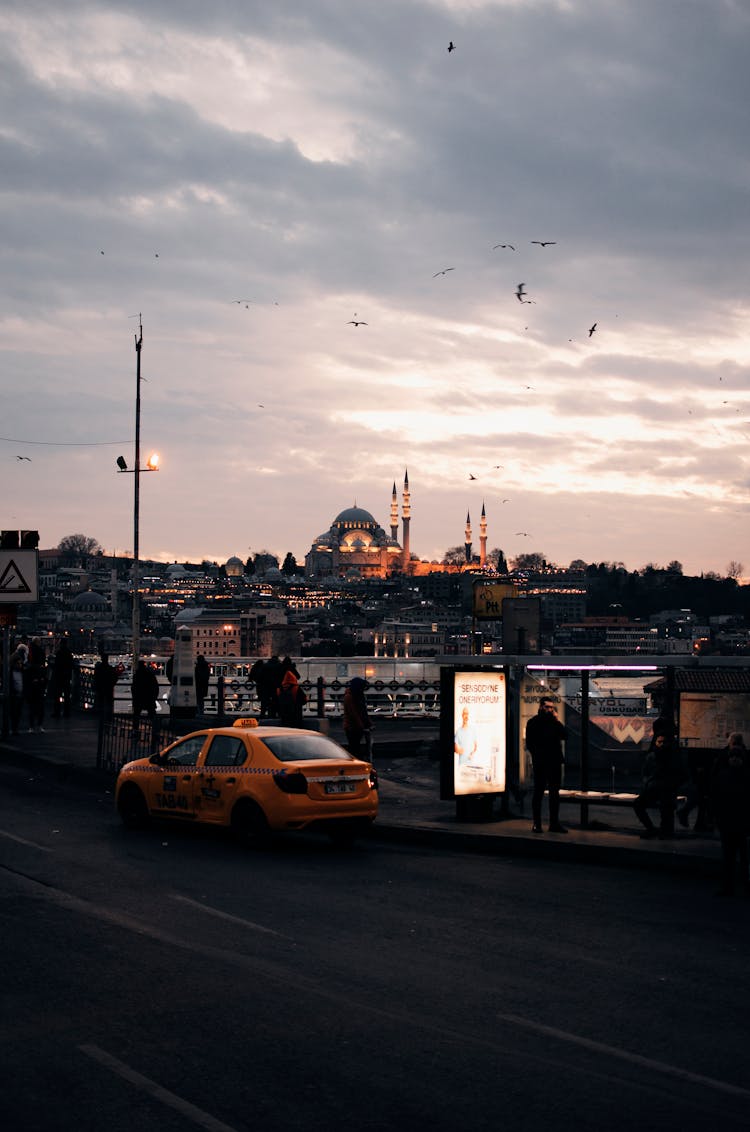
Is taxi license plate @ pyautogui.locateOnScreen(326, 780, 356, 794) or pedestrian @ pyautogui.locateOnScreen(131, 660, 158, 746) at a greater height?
pedestrian @ pyautogui.locateOnScreen(131, 660, 158, 746)

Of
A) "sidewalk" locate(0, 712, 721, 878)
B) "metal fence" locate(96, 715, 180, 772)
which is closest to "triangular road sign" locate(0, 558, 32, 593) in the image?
"sidewalk" locate(0, 712, 721, 878)

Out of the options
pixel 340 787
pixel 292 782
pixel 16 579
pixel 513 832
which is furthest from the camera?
pixel 16 579

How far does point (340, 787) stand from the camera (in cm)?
1579

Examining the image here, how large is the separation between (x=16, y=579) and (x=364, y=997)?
1911cm

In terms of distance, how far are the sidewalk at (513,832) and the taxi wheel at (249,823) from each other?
2063mm

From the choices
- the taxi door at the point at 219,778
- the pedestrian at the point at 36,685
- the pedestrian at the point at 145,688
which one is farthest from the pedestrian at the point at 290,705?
the taxi door at the point at 219,778

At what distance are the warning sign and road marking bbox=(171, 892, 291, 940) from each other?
48.7 feet

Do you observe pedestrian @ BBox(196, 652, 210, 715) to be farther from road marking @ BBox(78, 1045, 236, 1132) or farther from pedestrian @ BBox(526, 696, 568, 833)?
road marking @ BBox(78, 1045, 236, 1132)

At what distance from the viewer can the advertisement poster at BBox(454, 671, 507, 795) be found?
58.0ft

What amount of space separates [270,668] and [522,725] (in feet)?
42.0

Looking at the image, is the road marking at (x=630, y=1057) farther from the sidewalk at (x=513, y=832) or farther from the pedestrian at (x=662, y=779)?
the pedestrian at (x=662, y=779)

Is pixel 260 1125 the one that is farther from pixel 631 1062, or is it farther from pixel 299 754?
pixel 299 754

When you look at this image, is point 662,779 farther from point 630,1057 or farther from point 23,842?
point 630,1057

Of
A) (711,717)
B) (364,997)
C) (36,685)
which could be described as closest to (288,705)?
(36,685)
